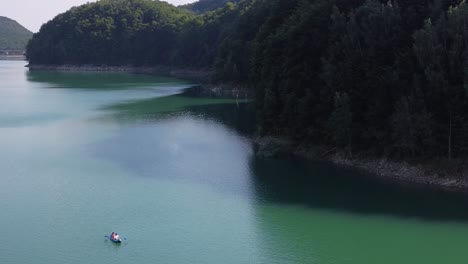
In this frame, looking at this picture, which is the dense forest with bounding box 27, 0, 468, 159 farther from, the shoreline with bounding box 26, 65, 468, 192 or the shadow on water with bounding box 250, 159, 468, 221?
the shadow on water with bounding box 250, 159, 468, 221

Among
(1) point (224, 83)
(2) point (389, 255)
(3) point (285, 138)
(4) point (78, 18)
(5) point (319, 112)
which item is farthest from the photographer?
(4) point (78, 18)

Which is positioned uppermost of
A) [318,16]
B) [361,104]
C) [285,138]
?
[318,16]

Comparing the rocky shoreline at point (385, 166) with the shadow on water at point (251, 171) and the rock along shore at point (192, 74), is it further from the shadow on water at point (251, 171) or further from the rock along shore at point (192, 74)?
the rock along shore at point (192, 74)

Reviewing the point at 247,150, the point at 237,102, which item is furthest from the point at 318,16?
the point at 237,102

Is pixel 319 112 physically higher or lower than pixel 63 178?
higher

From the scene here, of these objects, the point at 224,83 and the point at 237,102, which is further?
the point at 224,83

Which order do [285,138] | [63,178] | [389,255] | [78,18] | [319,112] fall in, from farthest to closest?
[78,18], [285,138], [319,112], [63,178], [389,255]

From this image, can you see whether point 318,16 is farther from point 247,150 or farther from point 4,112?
point 4,112
